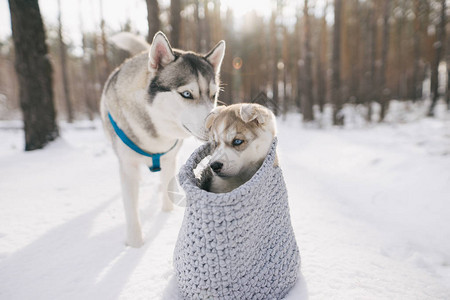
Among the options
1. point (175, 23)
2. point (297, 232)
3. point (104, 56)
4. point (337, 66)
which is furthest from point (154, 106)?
point (104, 56)

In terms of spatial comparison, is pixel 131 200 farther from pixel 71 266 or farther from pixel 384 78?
pixel 384 78

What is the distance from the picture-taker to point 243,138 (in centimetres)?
192

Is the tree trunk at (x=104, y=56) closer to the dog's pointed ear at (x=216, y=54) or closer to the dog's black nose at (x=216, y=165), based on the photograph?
the dog's pointed ear at (x=216, y=54)

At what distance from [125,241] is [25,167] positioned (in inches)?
143

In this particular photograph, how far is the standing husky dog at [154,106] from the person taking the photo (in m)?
2.32

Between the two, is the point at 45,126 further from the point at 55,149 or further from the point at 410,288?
the point at 410,288

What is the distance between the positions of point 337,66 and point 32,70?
1068 centimetres

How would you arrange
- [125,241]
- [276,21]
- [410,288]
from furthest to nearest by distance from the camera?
[276,21]
[125,241]
[410,288]

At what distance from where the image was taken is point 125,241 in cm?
250

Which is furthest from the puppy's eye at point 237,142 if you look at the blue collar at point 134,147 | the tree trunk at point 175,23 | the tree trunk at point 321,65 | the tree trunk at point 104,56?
the tree trunk at point 104,56

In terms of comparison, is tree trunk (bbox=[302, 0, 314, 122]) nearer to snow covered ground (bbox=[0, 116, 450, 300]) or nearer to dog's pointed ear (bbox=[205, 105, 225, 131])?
snow covered ground (bbox=[0, 116, 450, 300])

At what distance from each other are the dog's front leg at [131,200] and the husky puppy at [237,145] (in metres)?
1.03

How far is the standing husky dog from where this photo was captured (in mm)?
2324

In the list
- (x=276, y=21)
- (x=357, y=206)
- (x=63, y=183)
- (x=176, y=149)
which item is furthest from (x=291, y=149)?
(x=276, y=21)
